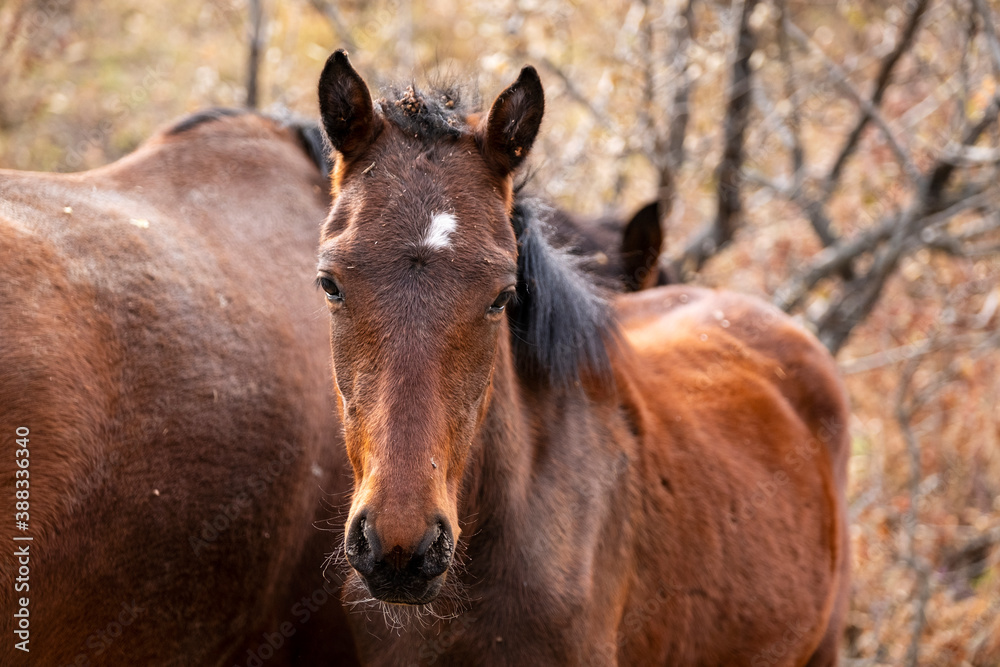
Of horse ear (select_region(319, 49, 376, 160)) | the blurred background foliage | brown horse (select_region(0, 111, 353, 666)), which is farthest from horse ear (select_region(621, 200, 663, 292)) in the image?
horse ear (select_region(319, 49, 376, 160))

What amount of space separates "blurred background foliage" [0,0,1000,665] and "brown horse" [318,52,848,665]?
1.76 m

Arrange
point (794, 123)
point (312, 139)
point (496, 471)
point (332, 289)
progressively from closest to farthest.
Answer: point (332, 289) < point (496, 471) < point (312, 139) < point (794, 123)

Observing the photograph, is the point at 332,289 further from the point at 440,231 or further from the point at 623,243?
the point at 623,243

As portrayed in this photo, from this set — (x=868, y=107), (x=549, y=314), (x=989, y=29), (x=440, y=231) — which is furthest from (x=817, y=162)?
(x=440, y=231)

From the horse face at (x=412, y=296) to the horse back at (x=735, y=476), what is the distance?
1098 millimetres

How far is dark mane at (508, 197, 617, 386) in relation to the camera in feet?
8.89

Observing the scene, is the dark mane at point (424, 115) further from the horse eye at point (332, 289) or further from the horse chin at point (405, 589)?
the horse chin at point (405, 589)

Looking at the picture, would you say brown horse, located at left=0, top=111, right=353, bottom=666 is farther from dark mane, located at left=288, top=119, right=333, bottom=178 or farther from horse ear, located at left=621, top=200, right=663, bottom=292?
horse ear, located at left=621, top=200, right=663, bottom=292

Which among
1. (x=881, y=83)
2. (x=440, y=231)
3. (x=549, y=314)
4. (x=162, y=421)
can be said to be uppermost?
(x=881, y=83)

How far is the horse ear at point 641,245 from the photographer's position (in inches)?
172

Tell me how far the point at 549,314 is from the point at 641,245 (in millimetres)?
1843

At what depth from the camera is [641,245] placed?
14.7 ft

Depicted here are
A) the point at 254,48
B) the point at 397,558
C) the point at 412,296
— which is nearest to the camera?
the point at 397,558

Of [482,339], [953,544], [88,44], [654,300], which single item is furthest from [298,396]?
[88,44]
